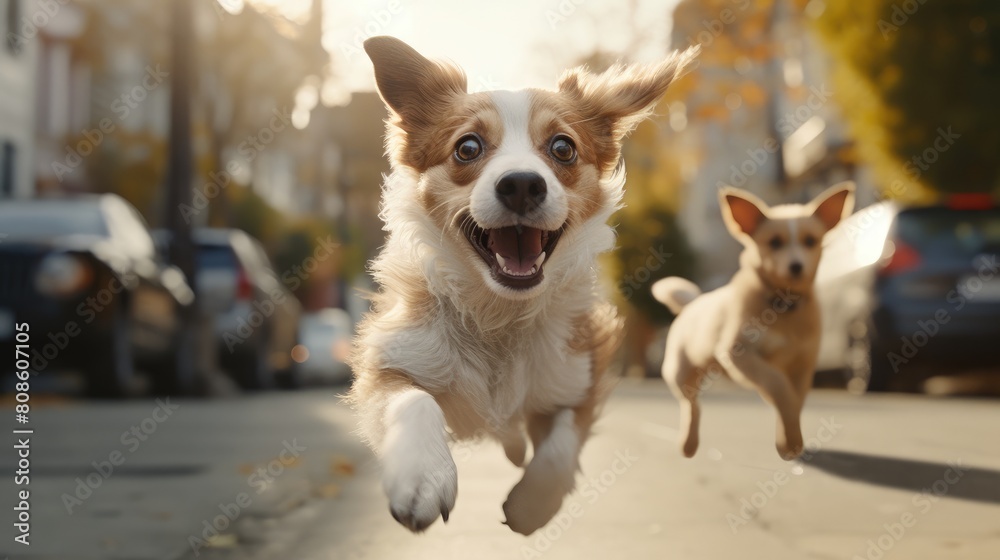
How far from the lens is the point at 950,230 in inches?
271

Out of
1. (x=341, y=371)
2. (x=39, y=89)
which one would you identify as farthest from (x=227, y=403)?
(x=39, y=89)

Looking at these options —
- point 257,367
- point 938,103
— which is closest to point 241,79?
point 257,367

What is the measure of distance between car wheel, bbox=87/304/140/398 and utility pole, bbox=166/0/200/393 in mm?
3085

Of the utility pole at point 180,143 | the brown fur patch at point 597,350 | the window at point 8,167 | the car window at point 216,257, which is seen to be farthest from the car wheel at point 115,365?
the window at point 8,167

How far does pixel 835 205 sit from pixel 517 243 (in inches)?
34.3

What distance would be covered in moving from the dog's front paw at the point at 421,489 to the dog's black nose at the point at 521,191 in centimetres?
72

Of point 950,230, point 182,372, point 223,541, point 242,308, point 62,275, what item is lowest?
point 182,372

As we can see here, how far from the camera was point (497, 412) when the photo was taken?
3.53m

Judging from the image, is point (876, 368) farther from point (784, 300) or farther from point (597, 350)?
point (784, 300)

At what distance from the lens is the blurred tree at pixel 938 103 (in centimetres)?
1259

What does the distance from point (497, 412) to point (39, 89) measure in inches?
1146

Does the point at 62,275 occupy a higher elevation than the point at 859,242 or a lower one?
lower

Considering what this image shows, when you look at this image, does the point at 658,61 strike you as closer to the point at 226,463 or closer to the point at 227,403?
the point at 226,463

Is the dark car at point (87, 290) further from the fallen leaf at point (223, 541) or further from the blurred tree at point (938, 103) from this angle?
the blurred tree at point (938, 103)
